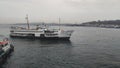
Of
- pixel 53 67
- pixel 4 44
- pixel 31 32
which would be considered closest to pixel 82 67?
pixel 53 67

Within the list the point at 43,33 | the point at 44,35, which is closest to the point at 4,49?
the point at 44,35

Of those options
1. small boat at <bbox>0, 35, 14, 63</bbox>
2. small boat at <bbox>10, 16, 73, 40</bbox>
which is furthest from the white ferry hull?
small boat at <bbox>0, 35, 14, 63</bbox>

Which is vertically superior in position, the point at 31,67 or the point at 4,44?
the point at 4,44

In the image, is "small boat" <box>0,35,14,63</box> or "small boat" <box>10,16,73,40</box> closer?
"small boat" <box>0,35,14,63</box>

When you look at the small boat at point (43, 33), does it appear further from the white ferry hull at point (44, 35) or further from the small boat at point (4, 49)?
the small boat at point (4, 49)

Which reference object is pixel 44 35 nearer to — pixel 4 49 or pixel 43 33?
pixel 43 33

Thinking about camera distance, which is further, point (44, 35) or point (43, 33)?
point (43, 33)

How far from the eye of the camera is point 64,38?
2736 inches

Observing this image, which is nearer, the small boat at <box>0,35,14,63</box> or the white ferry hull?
the small boat at <box>0,35,14,63</box>

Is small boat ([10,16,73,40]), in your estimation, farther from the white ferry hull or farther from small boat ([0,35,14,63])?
small boat ([0,35,14,63])

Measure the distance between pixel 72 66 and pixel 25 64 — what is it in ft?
30.0

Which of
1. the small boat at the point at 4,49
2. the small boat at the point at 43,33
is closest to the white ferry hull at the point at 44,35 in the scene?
the small boat at the point at 43,33

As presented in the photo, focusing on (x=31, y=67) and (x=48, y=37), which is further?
(x=48, y=37)

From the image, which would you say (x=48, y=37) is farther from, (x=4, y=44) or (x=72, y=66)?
(x=72, y=66)
